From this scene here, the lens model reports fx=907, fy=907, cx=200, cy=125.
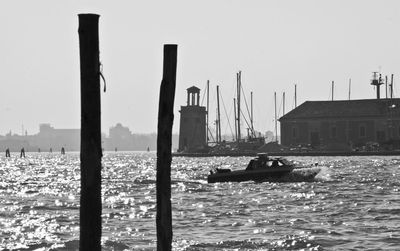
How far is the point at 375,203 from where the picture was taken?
31.4 metres

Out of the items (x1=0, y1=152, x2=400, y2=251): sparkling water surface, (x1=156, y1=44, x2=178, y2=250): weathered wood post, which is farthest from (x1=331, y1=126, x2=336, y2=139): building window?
(x1=156, y1=44, x2=178, y2=250): weathered wood post

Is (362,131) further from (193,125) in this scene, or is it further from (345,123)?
(193,125)

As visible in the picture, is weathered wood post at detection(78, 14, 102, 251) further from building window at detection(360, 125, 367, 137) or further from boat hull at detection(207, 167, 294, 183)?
building window at detection(360, 125, 367, 137)

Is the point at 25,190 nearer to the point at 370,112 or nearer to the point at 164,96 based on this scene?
the point at 164,96

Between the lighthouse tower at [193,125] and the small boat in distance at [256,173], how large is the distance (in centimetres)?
8753

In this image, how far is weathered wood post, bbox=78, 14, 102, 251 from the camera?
11.0m

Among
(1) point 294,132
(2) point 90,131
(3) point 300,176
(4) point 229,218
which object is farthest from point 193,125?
(2) point 90,131

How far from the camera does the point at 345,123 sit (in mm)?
118375

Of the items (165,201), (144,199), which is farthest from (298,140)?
(165,201)

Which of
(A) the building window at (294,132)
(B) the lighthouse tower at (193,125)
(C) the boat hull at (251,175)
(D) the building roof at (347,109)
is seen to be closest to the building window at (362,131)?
(D) the building roof at (347,109)

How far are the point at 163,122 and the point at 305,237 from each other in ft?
32.7

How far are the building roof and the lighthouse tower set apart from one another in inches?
655

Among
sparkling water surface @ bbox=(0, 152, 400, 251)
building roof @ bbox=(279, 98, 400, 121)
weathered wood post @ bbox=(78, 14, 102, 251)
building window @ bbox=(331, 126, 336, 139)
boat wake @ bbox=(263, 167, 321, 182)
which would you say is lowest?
sparkling water surface @ bbox=(0, 152, 400, 251)

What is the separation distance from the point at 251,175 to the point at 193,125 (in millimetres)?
91701
